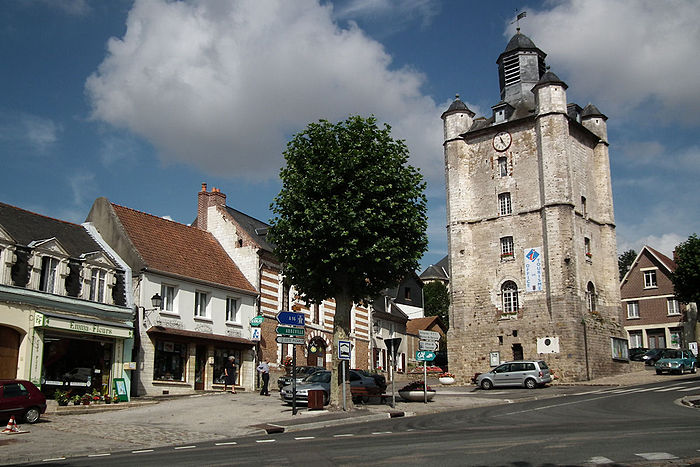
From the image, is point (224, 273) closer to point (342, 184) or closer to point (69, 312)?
point (69, 312)

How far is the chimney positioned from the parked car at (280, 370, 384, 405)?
14761 millimetres

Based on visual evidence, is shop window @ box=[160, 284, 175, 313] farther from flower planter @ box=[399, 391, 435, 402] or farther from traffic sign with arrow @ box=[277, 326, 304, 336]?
flower planter @ box=[399, 391, 435, 402]

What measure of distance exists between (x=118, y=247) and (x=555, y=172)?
28.3 meters

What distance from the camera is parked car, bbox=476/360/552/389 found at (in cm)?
3594

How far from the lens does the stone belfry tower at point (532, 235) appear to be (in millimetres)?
43562

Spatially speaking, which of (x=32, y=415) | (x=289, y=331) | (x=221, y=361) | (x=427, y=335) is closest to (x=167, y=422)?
(x=32, y=415)

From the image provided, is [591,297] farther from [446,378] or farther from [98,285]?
[98,285]

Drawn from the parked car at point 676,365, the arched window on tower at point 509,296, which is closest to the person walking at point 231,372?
the arched window on tower at point 509,296

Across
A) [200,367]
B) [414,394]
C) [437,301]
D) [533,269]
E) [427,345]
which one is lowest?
[414,394]

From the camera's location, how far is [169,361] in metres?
30.3

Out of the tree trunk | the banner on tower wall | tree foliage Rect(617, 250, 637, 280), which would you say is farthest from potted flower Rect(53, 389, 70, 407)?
tree foliage Rect(617, 250, 637, 280)

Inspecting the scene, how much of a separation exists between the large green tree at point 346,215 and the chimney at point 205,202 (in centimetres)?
1517

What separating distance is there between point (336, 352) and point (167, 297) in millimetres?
11934

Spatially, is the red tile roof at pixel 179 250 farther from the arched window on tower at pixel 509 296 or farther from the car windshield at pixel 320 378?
the arched window on tower at pixel 509 296
